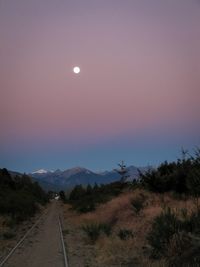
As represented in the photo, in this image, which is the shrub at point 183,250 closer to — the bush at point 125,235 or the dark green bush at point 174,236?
the dark green bush at point 174,236

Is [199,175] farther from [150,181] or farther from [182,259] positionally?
[150,181]

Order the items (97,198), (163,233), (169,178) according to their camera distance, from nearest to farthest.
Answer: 1. (163,233)
2. (169,178)
3. (97,198)

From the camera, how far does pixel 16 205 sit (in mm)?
44781

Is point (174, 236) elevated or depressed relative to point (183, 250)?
elevated

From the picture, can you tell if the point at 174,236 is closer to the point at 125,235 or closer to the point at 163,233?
the point at 163,233

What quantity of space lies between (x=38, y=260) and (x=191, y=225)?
5.70 meters

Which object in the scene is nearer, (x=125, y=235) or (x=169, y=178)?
(x=125, y=235)

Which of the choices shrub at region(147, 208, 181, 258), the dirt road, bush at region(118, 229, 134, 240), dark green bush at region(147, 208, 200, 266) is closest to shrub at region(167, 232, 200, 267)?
dark green bush at region(147, 208, 200, 266)

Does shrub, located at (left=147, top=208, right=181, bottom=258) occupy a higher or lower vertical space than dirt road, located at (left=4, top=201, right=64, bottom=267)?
higher

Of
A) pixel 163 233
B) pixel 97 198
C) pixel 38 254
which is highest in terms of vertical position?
pixel 97 198

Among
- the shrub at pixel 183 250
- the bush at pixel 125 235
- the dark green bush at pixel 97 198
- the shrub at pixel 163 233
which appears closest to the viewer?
the shrub at pixel 183 250

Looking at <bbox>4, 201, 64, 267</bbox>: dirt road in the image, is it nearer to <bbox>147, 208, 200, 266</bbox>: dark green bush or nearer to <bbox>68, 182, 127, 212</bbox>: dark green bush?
<bbox>147, 208, 200, 266</bbox>: dark green bush

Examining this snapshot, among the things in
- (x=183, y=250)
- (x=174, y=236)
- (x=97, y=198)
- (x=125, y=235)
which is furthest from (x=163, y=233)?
(x=97, y=198)

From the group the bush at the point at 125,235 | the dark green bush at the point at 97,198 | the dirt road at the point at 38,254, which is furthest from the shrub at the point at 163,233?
the dark green bush at the point at 97,198
